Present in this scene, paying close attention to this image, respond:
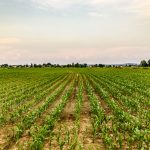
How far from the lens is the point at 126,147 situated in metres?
11.0

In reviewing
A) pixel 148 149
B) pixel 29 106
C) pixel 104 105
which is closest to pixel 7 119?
pixel 29 106

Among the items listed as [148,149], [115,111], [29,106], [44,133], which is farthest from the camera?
[29,106]

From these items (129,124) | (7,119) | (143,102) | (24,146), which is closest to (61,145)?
(24,146)

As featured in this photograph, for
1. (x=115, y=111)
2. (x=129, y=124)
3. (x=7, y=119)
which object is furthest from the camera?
(x=115, y=111)

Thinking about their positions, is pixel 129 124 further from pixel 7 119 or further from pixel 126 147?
pixel 7 119

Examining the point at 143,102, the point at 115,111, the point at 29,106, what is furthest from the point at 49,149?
the point at 143,102

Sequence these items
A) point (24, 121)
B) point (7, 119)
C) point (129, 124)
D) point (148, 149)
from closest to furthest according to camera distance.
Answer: point (148, 149)
point (129, 124)
point (24, 121)
point (7, 119)

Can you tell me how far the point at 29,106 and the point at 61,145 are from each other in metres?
10.4

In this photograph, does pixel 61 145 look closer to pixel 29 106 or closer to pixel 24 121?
pixel 24 121

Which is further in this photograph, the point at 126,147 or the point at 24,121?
the point at 24,121

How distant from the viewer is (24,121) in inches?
600

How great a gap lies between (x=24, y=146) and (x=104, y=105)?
10641 millimetres

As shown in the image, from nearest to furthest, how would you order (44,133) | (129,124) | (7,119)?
(44,133), (129,124), (7,119)

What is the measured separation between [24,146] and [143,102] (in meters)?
12.7
